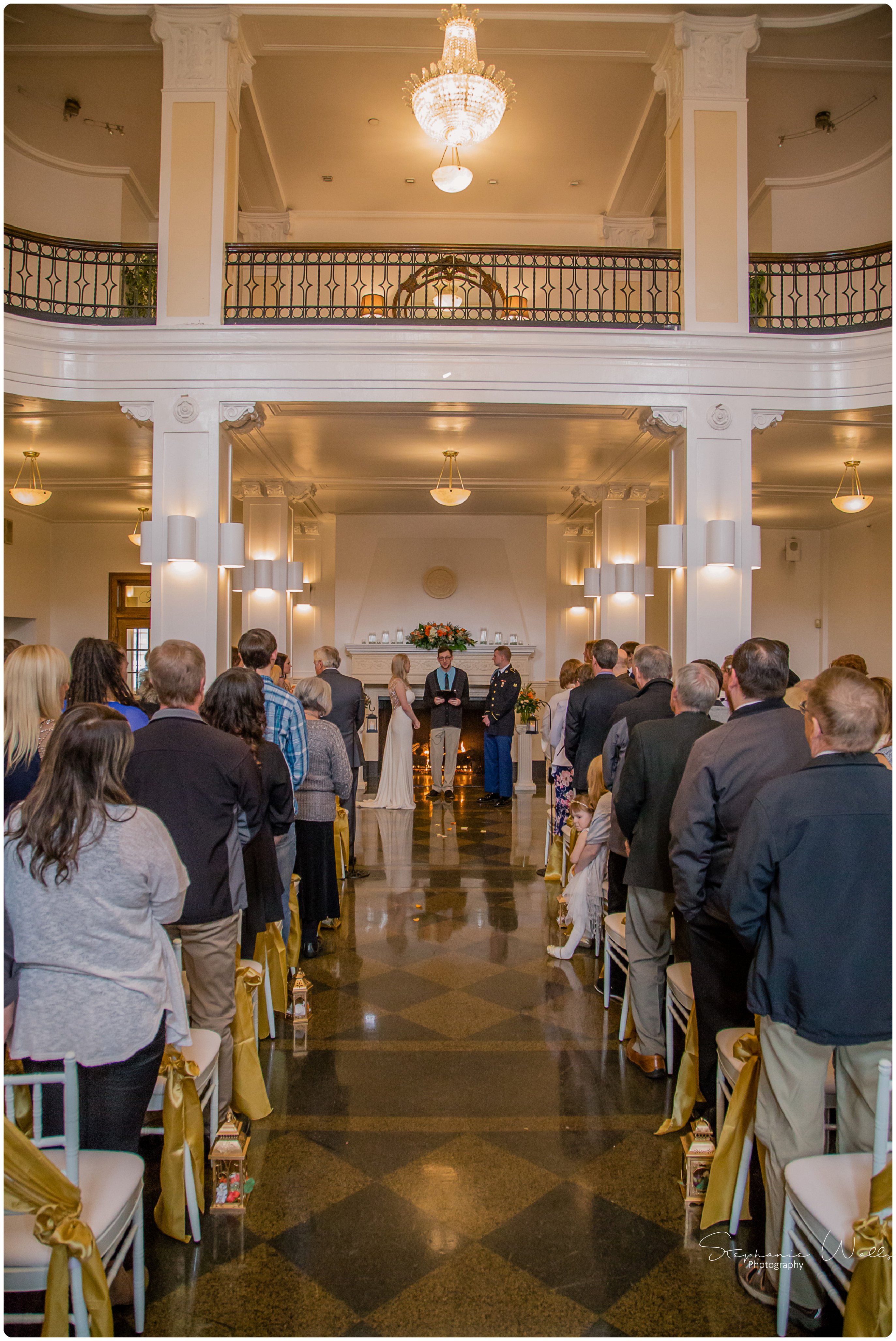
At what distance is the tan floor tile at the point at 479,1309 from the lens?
222 cm

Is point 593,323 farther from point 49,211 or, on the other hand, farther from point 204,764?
A: point 49,211

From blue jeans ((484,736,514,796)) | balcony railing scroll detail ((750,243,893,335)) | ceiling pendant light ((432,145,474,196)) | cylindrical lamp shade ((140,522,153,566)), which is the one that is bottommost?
blue jeans ((484,736,514,796))

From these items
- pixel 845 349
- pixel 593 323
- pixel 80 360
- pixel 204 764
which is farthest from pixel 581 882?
pixel 80 360

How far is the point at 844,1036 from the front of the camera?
2.15m

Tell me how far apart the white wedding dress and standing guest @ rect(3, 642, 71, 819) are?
6819 mm

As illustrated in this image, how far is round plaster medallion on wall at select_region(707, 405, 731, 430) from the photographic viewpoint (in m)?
7.66

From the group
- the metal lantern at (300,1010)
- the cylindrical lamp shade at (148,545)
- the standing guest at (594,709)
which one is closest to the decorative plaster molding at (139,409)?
the cylindrical lamp shade at (148,545)

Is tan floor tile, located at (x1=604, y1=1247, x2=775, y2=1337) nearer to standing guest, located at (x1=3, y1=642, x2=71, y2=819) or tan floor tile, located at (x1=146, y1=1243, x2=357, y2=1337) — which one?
tan floor tile, located at (x1=146, y1=1243, x2=357, y2=1337)

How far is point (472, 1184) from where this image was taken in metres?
2.87

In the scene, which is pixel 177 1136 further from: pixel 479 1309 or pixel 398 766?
pixel 398 766

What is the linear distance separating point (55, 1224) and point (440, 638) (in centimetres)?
1178

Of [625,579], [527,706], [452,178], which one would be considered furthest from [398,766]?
[452,178]

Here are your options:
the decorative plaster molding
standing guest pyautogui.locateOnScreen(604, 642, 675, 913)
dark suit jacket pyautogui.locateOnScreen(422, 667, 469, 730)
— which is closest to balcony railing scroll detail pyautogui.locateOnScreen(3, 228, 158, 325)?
the decorative plaster molding

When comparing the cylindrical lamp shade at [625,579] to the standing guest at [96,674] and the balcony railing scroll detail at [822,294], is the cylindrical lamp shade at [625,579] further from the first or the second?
the standing guest at [96,674]
